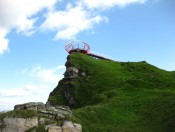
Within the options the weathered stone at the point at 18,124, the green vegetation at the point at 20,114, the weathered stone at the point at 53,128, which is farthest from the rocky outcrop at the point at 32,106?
the weathered stone at the point at 53,128

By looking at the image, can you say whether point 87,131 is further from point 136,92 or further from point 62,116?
point 136,92

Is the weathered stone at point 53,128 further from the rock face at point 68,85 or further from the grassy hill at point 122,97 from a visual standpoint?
the rock face at point 68,85

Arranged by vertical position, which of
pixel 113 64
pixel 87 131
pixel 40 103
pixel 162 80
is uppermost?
pixel 113 64

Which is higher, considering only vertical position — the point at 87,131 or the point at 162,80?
the point at 162,80

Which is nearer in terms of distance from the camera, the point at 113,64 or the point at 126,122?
the point at 126,122

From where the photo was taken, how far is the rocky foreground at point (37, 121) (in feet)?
107

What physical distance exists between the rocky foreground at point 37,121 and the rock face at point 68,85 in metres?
14.0

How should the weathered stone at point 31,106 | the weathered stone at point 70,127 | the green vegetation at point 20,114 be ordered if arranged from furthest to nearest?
the weathered stone at point 31,106
the green vegetation at point 20,114
the weathered stone at point 70,127

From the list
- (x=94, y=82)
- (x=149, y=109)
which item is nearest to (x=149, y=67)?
(x=94, y=82)

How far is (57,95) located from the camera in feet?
171

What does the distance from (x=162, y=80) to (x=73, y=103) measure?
11569 millimetres

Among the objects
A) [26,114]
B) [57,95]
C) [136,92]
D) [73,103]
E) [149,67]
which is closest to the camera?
[26,114]

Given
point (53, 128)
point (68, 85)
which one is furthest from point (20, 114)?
point (68, 85)

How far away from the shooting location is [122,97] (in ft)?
140
